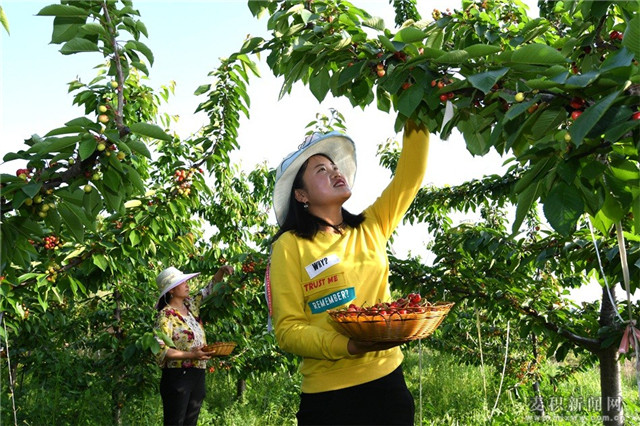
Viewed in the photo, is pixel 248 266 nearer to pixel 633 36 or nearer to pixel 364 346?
pixel 364 346

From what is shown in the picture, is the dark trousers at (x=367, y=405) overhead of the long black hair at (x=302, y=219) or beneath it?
beneath

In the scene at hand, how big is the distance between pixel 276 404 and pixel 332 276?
5.24m

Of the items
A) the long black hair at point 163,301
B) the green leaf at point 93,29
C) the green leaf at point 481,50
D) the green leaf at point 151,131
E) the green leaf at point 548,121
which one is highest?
the green leaf at point 93,29

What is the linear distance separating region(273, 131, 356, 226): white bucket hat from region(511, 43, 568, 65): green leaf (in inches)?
41.0

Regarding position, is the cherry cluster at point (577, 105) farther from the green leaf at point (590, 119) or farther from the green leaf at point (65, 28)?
the green leaf at point (65, 28)

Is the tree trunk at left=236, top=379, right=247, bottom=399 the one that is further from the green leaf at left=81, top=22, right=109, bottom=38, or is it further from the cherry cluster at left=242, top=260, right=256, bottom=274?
the green leaf at left=81, top=22, right=109, bottom=38

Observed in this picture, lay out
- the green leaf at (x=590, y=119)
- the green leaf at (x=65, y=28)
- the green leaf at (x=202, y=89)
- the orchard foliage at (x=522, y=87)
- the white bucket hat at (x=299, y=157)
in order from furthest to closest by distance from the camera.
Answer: the green leaf at (x=202, y=89) < the white bucket hat at (x=299, y=157) < the green leaf at (x=65, y=28) < the orchard foliage at (x=522, y=87) < the green leaf at (x=590, y=119)

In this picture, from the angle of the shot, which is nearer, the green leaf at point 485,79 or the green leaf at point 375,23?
the green leaf at point 485,79

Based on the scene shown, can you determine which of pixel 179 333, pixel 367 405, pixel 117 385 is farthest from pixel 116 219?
pixel 367 405

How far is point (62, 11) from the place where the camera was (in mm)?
1784

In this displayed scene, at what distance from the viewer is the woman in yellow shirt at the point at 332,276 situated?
180 cm

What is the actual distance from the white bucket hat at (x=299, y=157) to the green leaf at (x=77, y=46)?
808mm

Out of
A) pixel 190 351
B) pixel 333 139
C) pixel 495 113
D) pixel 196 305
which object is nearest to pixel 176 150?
pixel 196 305

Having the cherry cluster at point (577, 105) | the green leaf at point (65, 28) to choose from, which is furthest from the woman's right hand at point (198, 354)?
the cherry cluster at point (577, 105)
